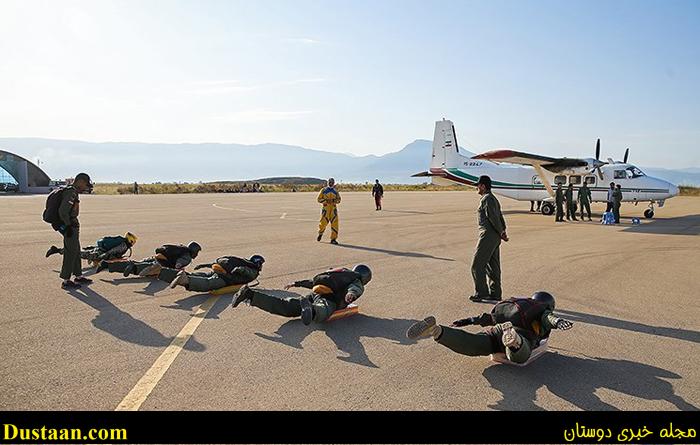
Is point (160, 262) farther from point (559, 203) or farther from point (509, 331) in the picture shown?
point (559, 203)

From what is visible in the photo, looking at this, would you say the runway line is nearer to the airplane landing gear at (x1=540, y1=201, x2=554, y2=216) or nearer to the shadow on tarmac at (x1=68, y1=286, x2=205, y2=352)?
the shadow on tarmac at (x1=68, y1=286, x2=205, y2=352)

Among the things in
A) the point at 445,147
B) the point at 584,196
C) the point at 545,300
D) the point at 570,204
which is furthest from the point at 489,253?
the point at 445,147

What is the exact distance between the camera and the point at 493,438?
12.0 ft

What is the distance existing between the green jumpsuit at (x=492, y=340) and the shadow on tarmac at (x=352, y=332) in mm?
872

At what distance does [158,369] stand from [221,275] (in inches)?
116

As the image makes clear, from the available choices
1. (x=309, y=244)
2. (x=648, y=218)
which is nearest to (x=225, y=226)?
(x=309, y=244)

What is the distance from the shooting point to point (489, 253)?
7.79 metres

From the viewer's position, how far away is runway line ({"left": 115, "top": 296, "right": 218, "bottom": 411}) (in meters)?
4.02

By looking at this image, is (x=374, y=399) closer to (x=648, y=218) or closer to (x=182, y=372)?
(x=182, y=372)

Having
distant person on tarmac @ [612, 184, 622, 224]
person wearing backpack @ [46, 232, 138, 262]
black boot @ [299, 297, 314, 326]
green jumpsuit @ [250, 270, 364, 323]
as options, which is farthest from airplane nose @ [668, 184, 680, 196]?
person wearing backpack @ [46, 232, 138, 262]

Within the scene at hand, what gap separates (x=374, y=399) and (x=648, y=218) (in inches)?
967

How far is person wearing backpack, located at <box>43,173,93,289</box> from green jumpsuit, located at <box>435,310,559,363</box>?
254 inches

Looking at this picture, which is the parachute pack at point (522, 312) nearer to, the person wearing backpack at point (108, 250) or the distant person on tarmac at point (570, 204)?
the person wearing backpack at point (108, 250)

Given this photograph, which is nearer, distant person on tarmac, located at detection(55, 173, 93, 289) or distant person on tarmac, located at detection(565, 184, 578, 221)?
distant person on tarmac, located at detection(55, 173, 93, 289)
